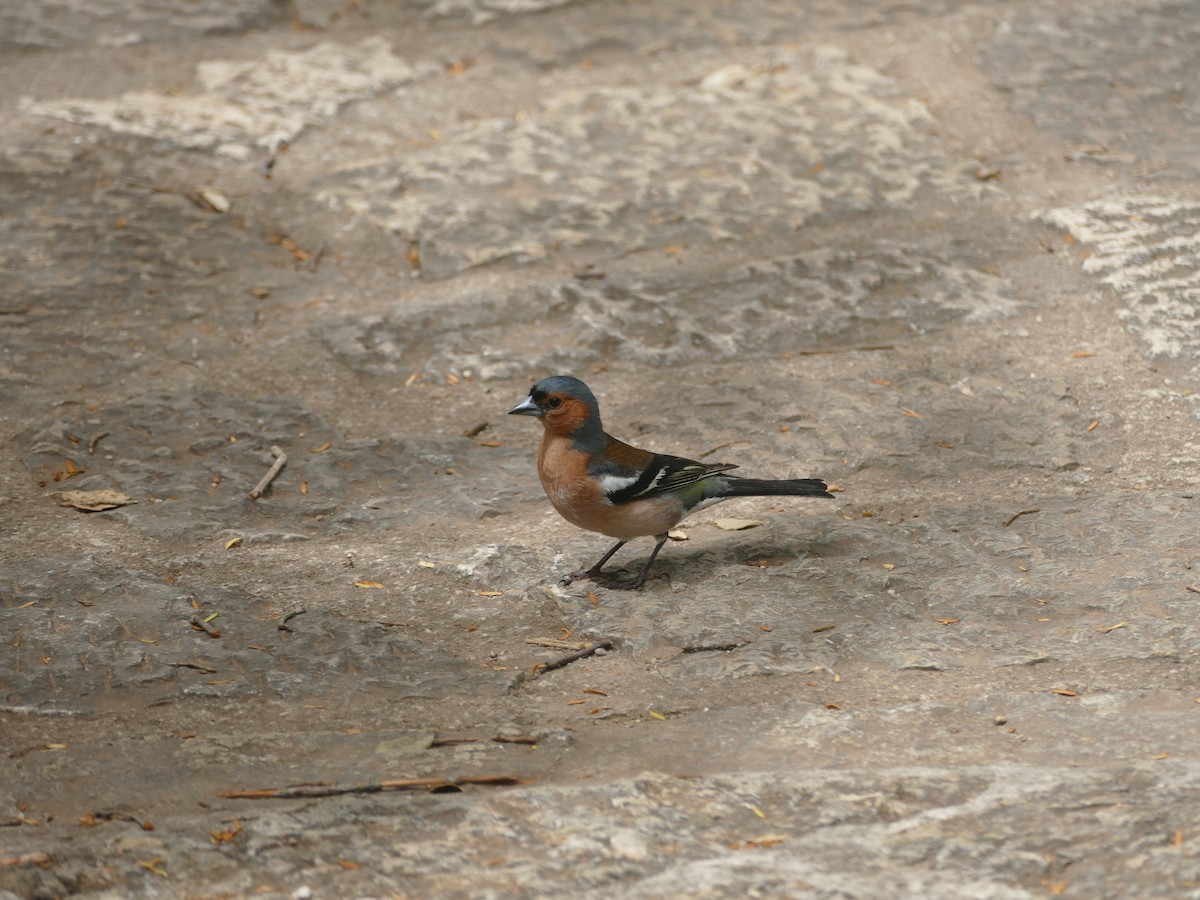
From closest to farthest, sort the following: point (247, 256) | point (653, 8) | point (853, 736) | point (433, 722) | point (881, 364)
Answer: point (853, 736) → point (433, 722) → point (881, 364) → point (247, 256) → point (653, 8)

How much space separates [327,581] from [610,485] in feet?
2.94

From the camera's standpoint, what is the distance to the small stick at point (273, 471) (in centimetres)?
418

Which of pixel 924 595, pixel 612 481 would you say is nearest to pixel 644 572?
pixel 612 481

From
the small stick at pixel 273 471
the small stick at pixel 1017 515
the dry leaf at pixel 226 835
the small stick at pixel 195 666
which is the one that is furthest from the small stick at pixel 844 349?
the dry leaf at pixel 226 835

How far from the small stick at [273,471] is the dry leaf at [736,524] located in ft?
4.85

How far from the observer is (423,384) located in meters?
4.71

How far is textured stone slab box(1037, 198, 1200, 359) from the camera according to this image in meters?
4.57

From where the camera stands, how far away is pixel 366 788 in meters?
2.71

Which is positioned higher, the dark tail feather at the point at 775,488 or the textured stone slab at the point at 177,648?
the dark tail feather at the point at 775,488

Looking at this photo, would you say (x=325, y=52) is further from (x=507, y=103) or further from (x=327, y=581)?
(x=327, y=581)

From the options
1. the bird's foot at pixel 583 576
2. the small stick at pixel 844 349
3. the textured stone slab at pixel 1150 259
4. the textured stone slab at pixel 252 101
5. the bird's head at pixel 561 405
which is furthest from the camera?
the textured stone slab at pixel 252 101

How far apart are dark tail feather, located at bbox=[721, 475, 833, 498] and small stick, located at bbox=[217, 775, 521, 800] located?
1608 mm

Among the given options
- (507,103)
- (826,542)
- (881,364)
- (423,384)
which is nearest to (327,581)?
(423,384)

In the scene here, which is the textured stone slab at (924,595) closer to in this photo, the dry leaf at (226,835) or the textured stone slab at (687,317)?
the textured stone slab at (687,317)
